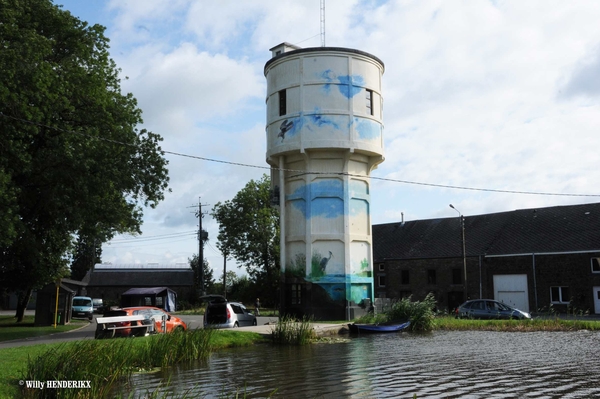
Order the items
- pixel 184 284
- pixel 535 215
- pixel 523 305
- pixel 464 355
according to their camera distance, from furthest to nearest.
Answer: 1. pixel 184 284
2. pixel 535 215
3. pixel 523 305
4. pixel 464 355

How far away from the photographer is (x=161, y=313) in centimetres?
2392

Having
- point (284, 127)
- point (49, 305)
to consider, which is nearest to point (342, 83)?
point (284, 127)

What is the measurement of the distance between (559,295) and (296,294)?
22727 mm

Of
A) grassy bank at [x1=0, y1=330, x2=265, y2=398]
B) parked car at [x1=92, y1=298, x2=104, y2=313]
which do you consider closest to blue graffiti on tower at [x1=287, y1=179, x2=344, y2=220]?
grassy bank at [x1=0, y1=330, x2=265, y2=398]

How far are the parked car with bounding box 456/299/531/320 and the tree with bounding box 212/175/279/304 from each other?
2831 centimetres

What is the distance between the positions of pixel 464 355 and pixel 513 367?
8.58 ft

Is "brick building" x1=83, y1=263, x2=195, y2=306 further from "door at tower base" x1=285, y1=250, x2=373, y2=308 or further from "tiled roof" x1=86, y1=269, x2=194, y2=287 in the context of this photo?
"door at tower base" x1=285, y1=250, x2=373, y2=308

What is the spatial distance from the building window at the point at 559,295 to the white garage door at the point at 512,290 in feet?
6.26

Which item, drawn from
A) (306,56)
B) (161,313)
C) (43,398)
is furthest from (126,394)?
(306,56)

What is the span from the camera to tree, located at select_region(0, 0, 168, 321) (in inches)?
861

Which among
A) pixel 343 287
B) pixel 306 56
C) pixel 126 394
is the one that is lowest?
pixel 126 394

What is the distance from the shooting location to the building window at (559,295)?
43.5 m

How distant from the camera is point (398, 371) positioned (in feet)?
45.6

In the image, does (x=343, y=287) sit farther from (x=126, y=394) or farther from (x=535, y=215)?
(x=535, y=215)
